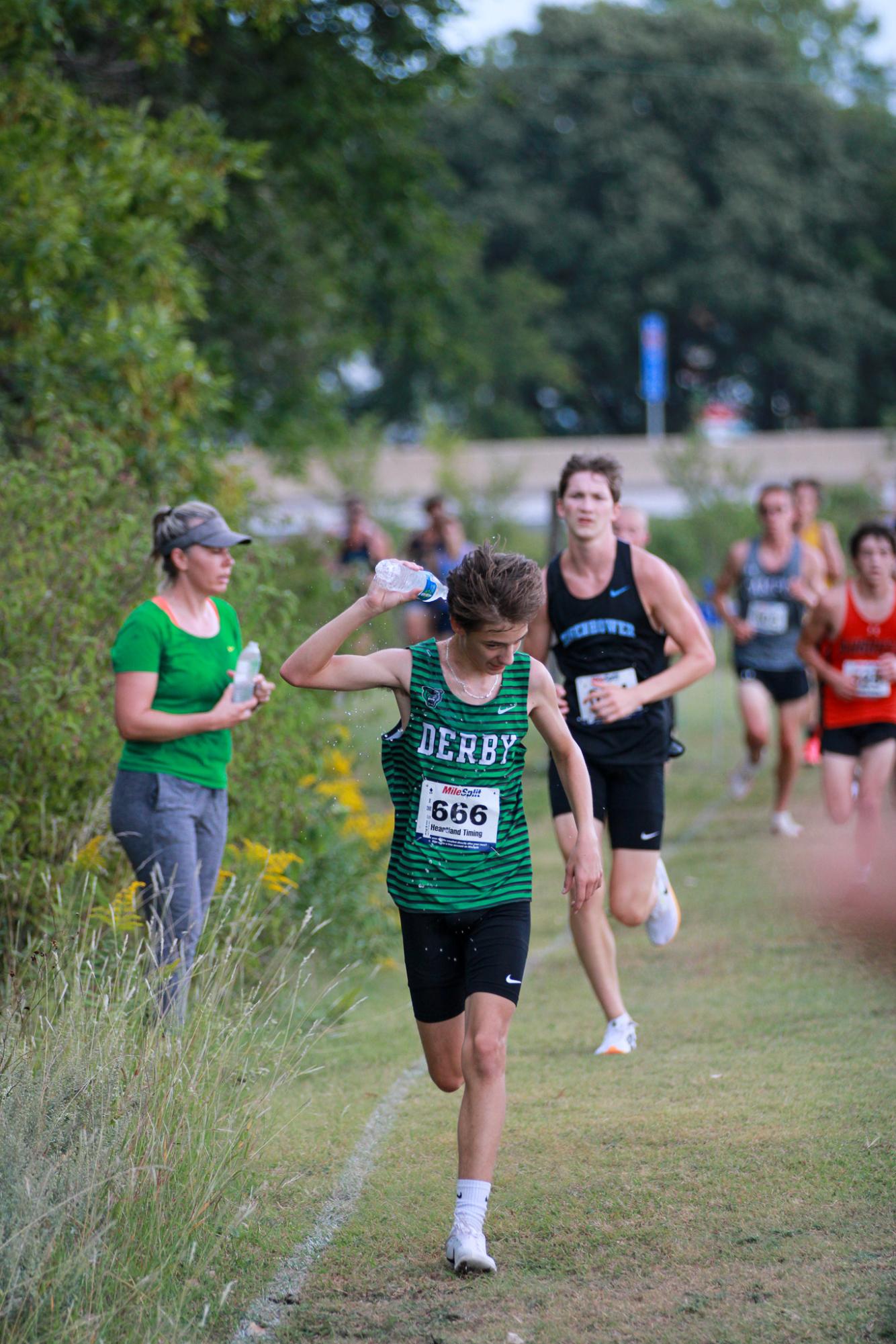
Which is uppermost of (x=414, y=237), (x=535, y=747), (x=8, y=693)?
(x=414, y=237)

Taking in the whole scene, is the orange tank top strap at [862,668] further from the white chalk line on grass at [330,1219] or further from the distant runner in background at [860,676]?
the white chalk line on grass at [330,1219]

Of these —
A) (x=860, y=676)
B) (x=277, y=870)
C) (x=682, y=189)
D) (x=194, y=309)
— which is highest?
(x=682, y=189)

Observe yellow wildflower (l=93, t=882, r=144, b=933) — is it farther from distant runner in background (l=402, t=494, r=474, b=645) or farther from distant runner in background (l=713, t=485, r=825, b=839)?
distant runner in background (l=402, t=494, r=474, b=645)

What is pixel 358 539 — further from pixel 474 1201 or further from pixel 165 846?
pixel 474 1201

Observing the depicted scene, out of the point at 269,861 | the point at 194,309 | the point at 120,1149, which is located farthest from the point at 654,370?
the point at 120,1149

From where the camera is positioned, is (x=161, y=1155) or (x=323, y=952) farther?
(x=323, y=952)

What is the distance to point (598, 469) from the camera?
6.38m

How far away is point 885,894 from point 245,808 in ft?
12.5

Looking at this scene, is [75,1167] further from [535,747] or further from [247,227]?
[247,227]

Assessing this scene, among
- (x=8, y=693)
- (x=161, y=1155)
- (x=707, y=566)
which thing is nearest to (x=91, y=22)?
(x=8, y=693)

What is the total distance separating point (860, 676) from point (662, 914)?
2766 mm

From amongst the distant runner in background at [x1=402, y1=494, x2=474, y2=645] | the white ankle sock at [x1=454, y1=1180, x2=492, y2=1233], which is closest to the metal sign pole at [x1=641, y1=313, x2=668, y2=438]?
the distant runner in background at [x1=402, y1=494, x2=474, y2=645]

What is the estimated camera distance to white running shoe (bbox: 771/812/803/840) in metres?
11.3

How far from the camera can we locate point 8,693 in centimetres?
644
